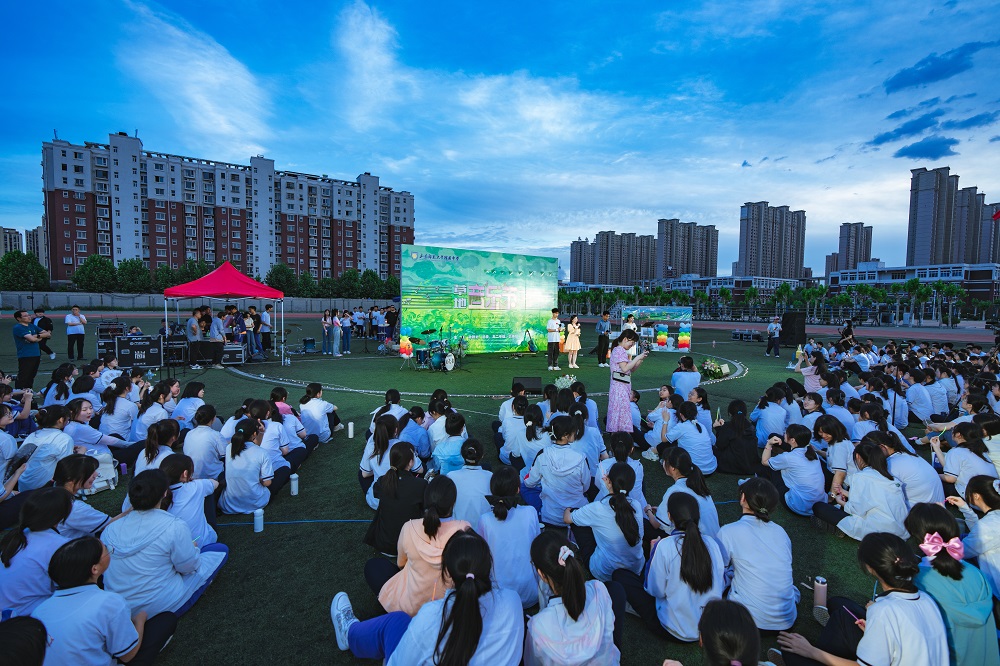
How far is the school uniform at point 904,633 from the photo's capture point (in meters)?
2.28

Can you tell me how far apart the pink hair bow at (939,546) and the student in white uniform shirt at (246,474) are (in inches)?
209

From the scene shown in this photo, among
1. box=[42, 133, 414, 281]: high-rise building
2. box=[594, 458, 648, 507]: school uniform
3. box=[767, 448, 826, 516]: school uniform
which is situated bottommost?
box=[767, 448, 826, 516]: school uniform

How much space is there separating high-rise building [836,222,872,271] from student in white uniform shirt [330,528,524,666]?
510 feet

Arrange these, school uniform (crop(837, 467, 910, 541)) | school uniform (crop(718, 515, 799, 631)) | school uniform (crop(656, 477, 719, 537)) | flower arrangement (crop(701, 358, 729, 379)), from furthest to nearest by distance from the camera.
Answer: flower arrangement (crop(701, 358, 729, 379))
school uniform (crop(837, 467, 910, 541))
school uniform (crop(656, 477, 719, 537))
school uniform (crop(718, 515, 799, 631))

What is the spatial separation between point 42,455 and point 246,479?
77.7 inches

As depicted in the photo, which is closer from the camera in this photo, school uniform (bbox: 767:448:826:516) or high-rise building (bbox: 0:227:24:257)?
school uniform (bbox: 767:448:826:516)

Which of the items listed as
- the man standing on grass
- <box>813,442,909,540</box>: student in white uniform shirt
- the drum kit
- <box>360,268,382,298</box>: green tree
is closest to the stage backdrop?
the drum kit

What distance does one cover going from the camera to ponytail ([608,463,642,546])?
11.5 ft

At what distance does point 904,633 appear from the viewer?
2.31 m

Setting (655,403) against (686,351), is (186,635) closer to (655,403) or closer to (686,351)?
(655,403)

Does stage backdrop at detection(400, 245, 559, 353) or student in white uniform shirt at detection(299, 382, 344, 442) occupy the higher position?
stage backdrop at detection(400, 245, 559, 353)

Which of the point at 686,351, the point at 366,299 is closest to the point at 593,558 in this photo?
the point at 686,351

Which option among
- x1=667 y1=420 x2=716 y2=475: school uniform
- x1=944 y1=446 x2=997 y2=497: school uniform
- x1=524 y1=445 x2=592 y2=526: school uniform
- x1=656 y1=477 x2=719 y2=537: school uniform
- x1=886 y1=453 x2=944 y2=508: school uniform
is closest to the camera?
x1=656 y1=477 x2=719 y2=537: school uniform

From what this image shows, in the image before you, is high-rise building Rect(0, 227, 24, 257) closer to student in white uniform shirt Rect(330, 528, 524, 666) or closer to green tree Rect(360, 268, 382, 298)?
green tree Rect(360, 268, 382, 298)
